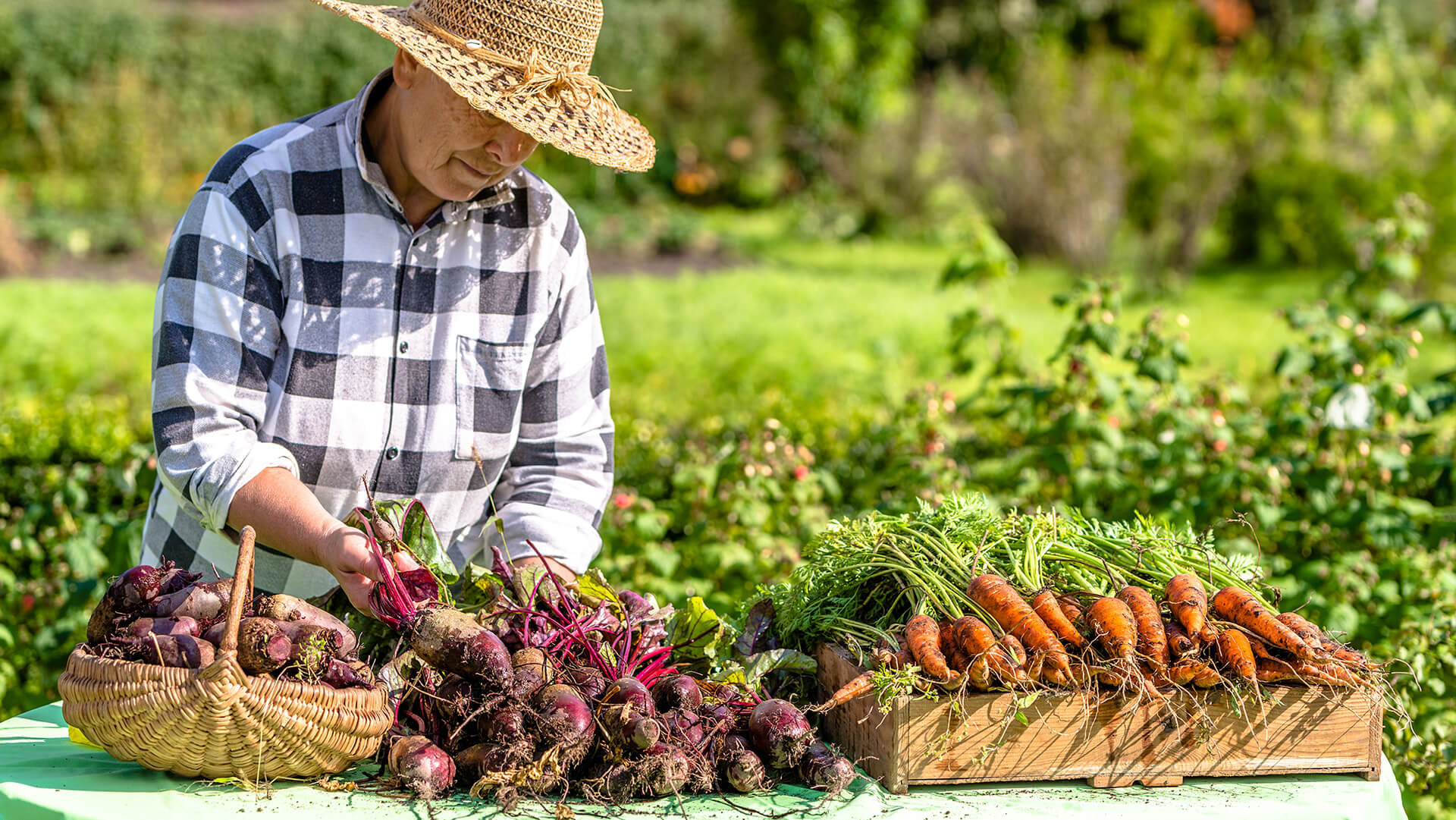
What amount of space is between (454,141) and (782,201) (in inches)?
438

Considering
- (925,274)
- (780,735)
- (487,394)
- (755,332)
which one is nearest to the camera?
(780,735)

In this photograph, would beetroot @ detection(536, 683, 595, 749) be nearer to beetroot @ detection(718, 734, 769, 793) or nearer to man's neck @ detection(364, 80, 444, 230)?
beetroot @ detection(718, 734, 769, 793)

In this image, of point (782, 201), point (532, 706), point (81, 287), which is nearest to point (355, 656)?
point (532, 706)

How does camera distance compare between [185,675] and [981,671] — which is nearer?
[185,675]

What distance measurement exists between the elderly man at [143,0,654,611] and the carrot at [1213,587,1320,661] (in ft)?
3.58

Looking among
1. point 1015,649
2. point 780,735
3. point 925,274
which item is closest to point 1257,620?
point 1015,649

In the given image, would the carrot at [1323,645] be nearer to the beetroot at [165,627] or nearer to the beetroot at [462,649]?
the beetroot at [462,649]

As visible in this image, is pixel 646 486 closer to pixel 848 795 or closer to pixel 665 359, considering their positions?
pixel 848 795

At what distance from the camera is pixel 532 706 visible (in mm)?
1692

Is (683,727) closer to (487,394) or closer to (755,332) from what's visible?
(487,394)

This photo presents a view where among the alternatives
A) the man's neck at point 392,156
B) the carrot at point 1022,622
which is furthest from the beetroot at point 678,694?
the man's neck at point 392,156

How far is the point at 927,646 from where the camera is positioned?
5.68 ft

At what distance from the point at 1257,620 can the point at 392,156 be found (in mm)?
1626

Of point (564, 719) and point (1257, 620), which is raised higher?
point (1257, 620)
